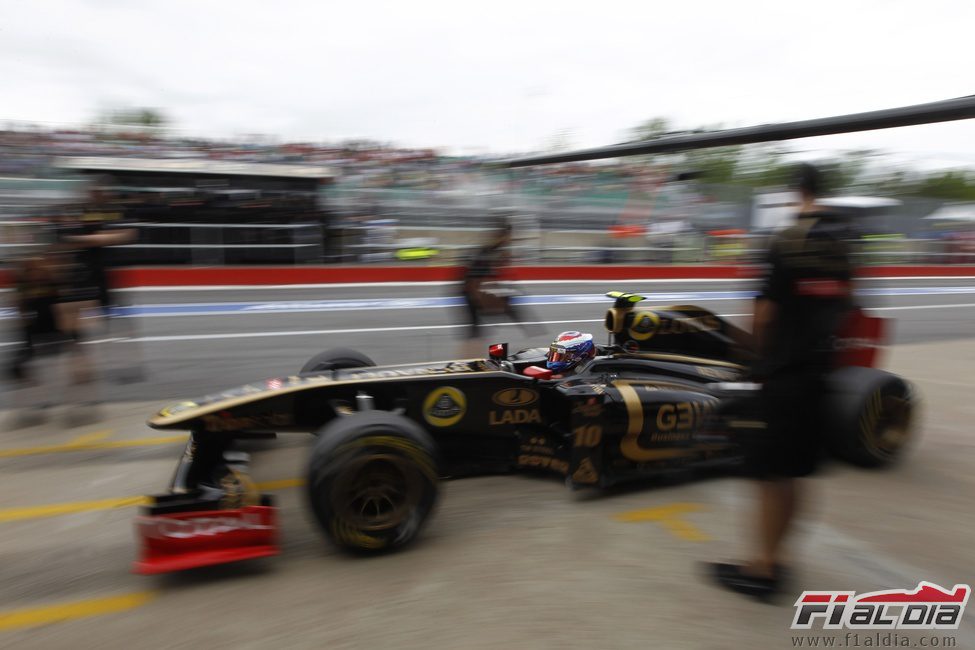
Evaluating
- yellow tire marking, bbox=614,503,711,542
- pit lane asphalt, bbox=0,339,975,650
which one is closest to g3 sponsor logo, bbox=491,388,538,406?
pit lane asphalt, bbox=0,339,975,650

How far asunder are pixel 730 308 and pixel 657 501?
9270 millimetres

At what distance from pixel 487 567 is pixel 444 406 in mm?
953

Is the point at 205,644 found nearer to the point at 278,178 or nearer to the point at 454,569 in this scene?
the point at 454,569

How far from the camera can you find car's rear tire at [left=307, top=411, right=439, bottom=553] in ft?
9.71

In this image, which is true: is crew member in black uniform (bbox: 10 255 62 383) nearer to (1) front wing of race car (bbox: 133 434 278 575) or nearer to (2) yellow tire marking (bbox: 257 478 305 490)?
(2) yellow tire marking (bbox: 257 478 305 490)

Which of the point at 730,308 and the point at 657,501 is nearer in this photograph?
the point at 657,501

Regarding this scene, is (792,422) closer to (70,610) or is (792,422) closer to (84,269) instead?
(70,610)

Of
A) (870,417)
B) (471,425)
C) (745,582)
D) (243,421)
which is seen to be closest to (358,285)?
(471,425)

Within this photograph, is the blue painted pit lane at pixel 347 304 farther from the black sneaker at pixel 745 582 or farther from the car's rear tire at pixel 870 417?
the black sneaker at pixel 745 582

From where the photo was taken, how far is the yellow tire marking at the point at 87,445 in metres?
4.52

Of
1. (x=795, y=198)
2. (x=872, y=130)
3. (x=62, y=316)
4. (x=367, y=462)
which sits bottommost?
(x=367, y=462)

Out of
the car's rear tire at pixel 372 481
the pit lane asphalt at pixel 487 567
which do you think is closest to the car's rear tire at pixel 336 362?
the pit lane asphalt at pixel 487 567

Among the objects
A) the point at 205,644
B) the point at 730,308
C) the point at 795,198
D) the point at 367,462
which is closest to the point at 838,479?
the point at 795,198

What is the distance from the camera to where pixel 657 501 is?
3779 mm
